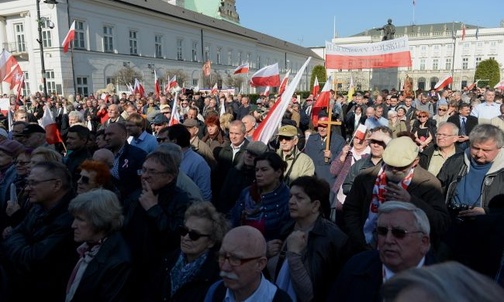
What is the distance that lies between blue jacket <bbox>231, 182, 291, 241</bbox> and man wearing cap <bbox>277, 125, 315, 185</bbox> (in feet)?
3.13

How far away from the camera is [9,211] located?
361 centimetres

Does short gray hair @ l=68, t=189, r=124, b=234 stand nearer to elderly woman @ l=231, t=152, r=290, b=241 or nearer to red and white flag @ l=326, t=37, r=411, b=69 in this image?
elderly woman @ l=231, t=152, r=290, b=241

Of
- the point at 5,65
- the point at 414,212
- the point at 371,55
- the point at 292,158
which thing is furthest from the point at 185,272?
the point at 5,65

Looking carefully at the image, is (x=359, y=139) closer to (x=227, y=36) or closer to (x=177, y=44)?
(x=177, y=44)

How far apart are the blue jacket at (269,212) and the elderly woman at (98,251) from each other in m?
1.09

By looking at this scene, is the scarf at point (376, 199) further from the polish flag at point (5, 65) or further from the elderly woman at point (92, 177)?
the polish flag at point (5, 65)

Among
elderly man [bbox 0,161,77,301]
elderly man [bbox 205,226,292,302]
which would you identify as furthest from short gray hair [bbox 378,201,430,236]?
elderly man [bbox 0,161,77,301]

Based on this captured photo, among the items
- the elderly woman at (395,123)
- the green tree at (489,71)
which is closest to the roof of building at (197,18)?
the green tree at (489,71)

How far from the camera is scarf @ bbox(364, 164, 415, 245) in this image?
3.27 meters

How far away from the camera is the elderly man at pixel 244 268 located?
223 centimetres

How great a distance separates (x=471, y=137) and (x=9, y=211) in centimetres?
414

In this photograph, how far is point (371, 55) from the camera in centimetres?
958

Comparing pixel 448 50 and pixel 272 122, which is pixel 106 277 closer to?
pixel 272 122

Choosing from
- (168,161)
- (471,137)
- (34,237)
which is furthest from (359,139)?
(34,237)
